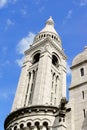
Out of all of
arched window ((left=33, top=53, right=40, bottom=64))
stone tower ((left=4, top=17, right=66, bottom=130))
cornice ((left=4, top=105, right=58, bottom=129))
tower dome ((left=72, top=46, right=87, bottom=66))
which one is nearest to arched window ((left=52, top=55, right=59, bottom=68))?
stone tower ((left=4, top=17, right=66, bottom=130))

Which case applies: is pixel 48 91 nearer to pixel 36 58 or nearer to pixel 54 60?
pixel 54 60

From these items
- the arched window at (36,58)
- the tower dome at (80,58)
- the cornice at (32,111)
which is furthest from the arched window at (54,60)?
the tower dome at (80,58)

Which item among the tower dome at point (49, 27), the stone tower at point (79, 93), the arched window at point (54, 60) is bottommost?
the stone tower at point (79, 93)

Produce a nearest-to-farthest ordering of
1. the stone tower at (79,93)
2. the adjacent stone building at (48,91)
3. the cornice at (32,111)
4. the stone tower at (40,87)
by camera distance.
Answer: the stone tower at (79,93) < the adjacent stone building at (48,91) < the stone tower at (40,87) < the cornice at (32,111)

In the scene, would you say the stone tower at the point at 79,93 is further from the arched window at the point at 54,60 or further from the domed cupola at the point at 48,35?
the domed cupola at the point at 48,35

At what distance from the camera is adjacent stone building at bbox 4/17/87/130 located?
97.2ft

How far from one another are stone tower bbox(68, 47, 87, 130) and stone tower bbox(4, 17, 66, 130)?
5.32 feet

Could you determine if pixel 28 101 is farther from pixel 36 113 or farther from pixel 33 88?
pixel 36 113

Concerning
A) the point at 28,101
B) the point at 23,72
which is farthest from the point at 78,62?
the point at 23,72

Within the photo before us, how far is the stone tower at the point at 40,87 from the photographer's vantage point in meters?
36.8

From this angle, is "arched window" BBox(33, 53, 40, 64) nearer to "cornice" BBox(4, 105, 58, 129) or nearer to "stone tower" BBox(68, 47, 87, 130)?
"cornice" BBox(4, 105, 58, 129)

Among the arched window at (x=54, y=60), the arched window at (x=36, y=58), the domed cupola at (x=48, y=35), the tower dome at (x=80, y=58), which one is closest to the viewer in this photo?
the tower dome at (x=80, y=58)

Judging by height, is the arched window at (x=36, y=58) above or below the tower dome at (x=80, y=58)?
above

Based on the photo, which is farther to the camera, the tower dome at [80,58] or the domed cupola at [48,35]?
the domed cupola at [48,35]
